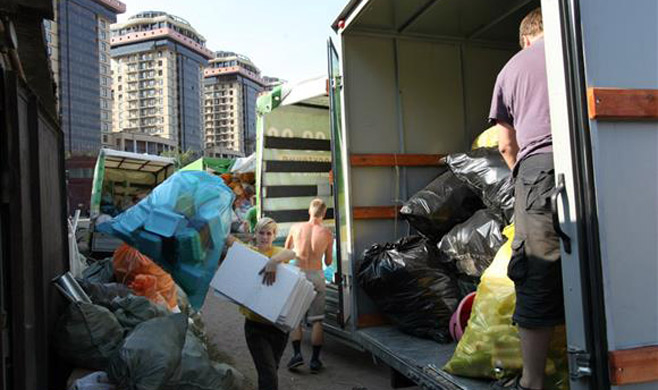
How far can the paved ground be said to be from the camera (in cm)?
412

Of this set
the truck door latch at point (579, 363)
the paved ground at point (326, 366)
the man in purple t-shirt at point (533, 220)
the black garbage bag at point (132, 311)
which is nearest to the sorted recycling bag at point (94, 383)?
the black garbage bag at point (132, 311)

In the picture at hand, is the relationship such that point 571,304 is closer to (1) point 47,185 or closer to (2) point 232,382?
(2) point 232,382

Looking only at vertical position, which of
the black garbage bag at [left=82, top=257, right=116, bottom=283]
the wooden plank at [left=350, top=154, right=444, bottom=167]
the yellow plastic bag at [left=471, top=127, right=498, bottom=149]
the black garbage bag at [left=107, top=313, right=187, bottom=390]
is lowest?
the black garbage bag at [left=107, top=313, right=187, bottom=390]

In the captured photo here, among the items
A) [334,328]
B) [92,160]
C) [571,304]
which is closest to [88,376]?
[334,328]

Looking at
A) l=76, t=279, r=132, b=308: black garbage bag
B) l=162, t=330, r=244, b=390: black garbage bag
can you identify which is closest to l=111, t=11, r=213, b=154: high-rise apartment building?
l=76, t=279, r=132, b=308: black garbage bag

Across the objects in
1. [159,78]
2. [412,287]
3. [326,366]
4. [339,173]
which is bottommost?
[326,366]

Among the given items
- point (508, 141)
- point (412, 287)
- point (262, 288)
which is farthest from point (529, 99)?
point (262, 288)

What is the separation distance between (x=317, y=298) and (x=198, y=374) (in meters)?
1.93

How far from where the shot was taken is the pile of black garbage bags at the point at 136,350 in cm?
250

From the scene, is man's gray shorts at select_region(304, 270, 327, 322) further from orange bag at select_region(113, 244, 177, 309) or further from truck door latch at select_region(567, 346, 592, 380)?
truck door latch at select_region(567, 346, 592, 380)

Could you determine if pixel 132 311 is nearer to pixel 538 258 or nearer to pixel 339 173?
pixel 339 173

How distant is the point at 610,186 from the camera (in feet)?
5.37

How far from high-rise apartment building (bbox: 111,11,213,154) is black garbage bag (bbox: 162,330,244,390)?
82078 mm

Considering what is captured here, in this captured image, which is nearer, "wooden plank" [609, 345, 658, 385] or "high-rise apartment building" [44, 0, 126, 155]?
"wooden plank" [609, 345, 658, 385]
